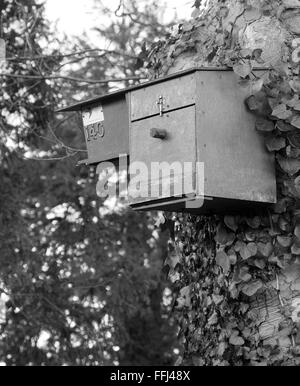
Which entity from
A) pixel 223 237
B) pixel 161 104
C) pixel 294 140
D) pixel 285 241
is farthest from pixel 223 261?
pixel 161 104

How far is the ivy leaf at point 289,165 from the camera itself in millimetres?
3252

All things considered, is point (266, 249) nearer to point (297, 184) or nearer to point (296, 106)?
point (297, 184)

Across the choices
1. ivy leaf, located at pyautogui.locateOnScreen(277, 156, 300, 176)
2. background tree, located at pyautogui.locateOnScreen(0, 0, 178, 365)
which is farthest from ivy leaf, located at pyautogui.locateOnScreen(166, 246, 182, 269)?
background tree, located at pyautogui.locateOnScreen(0, 0, 178, 365)

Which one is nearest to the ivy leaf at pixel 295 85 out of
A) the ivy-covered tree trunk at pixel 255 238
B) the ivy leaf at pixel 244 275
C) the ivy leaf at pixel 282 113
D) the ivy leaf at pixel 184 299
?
the ivy-covered tree trunk at pixel 255 238

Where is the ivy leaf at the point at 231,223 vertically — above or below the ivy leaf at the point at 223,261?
above

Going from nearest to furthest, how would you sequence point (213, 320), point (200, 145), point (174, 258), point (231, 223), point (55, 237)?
point (200, 145)
point (231, 223)
point (213, 320)
point (174, 258)
point (55, 237)

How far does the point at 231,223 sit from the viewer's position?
11.0ft

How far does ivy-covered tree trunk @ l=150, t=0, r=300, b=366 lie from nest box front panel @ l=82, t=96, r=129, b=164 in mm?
404

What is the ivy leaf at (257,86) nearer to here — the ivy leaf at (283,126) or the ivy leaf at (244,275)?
the ivy leaf at (283,126)

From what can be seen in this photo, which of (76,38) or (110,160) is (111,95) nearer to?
(110,160)

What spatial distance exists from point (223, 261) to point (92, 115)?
0.91 m

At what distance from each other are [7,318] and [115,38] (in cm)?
281

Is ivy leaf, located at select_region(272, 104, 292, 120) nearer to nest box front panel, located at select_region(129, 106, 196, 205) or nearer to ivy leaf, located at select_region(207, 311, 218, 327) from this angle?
nest box front panel, located at select_region(129, 106, 196, 205)
